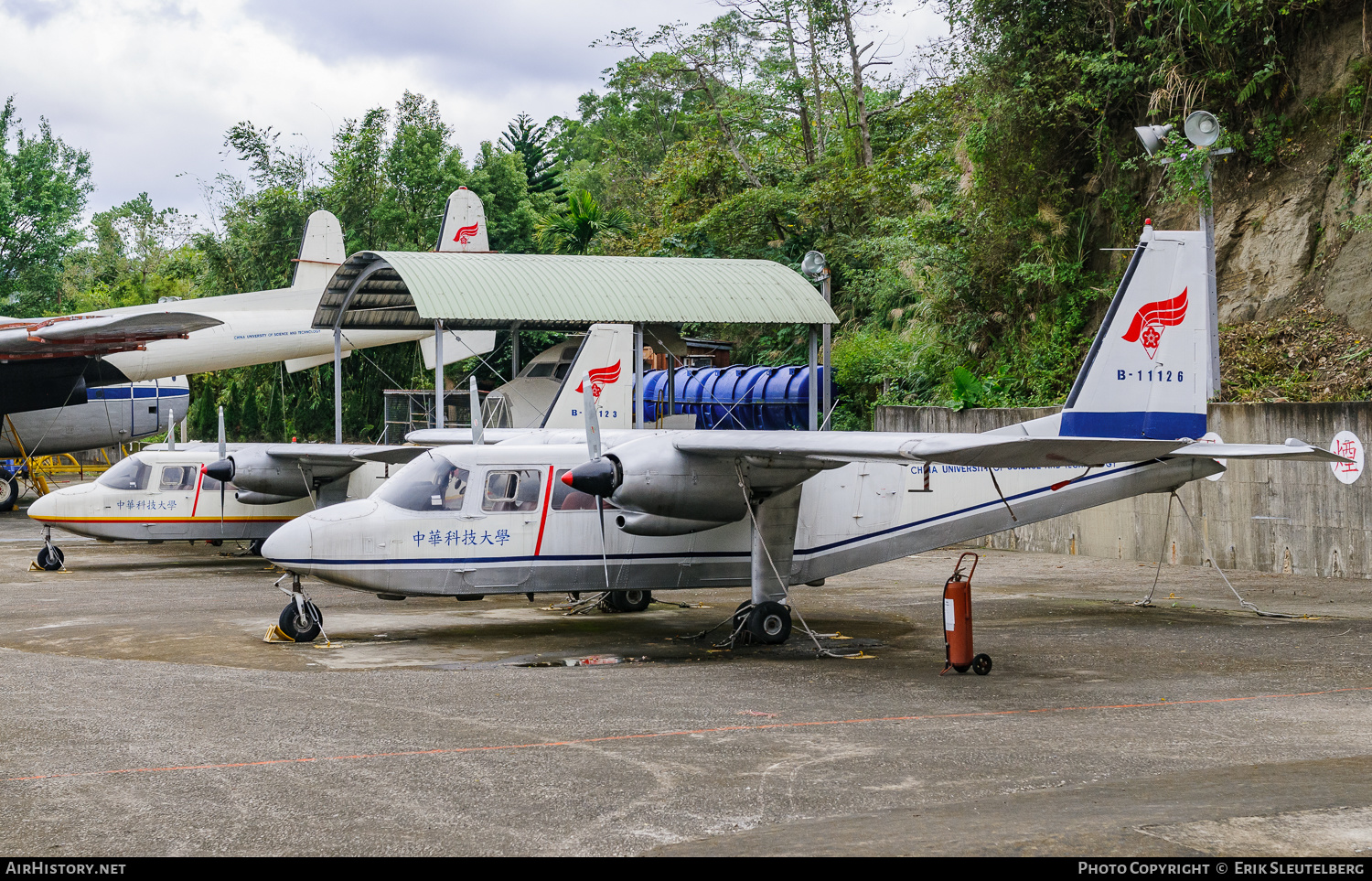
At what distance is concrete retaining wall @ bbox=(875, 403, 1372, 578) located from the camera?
1644 cm

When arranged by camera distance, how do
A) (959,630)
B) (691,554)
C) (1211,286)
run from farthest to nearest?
1. (1211,286)
2. (691,554)
3. (959,630)

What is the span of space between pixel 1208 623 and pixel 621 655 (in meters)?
7.08

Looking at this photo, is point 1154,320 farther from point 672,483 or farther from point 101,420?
point 101,420

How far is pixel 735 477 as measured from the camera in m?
12.9

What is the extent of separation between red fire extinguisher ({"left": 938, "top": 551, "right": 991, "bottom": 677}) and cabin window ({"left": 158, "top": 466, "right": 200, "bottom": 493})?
16160 millimetres

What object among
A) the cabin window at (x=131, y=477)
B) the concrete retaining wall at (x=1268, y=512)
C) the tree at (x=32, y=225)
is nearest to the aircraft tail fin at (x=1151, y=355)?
the concrete retaining wall at (x=1268, y=512)

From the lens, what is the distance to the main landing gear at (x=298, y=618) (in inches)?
521

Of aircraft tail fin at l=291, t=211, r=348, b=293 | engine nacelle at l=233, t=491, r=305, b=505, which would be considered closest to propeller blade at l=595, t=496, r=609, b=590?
engine nacelle at l=233, t=491, r=305, b=505

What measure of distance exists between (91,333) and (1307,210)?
2478 cm

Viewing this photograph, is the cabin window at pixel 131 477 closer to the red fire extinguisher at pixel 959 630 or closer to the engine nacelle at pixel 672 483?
the engine nacelle at pixel 672 483

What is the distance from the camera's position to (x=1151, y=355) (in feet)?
44.4

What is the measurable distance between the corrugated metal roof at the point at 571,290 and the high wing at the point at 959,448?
35.6ft

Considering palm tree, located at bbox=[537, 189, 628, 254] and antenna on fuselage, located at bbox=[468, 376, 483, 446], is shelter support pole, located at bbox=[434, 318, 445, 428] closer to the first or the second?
antenna on fuselage, located at bbox=[468, 376, 483, 446]

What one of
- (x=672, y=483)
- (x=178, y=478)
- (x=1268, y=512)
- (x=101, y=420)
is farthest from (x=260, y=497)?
(x=1268, y=512)
